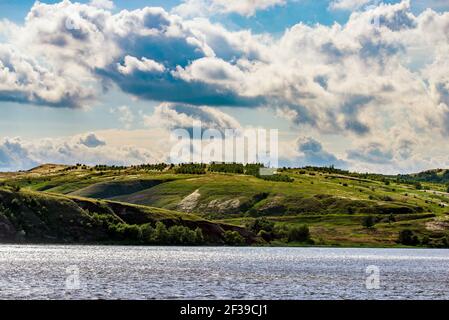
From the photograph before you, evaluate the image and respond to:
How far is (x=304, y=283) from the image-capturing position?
134m

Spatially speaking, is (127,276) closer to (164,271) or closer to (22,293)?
(164,271)

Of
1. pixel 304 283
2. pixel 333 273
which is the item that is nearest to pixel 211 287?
pixel 304 283

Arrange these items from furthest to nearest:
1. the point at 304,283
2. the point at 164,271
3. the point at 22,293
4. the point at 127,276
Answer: the point at 164,271 < the point at 127,276 < the point at 304,283 < the point at 22,293

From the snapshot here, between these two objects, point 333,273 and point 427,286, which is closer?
point 427,286

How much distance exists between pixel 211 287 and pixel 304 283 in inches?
868
